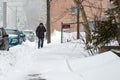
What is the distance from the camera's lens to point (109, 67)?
9.59 metres

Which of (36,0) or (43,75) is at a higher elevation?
(36,0)

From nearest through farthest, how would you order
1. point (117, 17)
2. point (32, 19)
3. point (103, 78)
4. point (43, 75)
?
point (103, 78) < point (43, 75) < point (117, 17) < point (32, 19)

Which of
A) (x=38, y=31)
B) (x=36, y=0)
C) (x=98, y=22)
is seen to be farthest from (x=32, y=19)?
(x=98, y=22)

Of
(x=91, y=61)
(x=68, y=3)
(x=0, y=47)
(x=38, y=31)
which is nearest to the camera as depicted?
(x=91, y=61)

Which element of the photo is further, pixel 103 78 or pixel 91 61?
pixel 91 61

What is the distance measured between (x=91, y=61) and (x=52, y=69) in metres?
1.96

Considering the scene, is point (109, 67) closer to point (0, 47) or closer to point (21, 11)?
point (0, 47)

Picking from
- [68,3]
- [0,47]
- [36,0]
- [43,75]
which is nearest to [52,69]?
[43,75]

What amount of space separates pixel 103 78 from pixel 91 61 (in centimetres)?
235

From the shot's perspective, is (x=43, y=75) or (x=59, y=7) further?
(x=59, y=7)

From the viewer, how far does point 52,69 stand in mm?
13016

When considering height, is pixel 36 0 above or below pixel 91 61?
above

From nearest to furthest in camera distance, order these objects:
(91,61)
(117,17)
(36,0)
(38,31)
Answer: (91,61) → (117,17) → (38,31) → (36,0)

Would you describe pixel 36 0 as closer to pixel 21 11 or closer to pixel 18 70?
pixel 21 11
